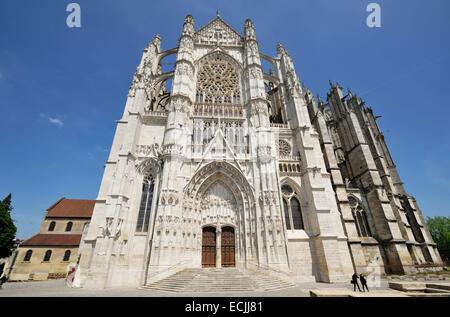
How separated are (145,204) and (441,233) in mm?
45619

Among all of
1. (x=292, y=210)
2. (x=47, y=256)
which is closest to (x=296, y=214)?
(x=292, y=210)

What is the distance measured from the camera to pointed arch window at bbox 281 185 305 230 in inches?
601

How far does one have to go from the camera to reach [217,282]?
993 centimetres

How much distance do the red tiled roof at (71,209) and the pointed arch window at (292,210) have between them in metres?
25.5

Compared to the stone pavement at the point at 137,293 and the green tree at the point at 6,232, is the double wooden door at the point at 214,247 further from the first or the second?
the green tree at the point at 6,232

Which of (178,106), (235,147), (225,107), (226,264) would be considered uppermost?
(225,107)

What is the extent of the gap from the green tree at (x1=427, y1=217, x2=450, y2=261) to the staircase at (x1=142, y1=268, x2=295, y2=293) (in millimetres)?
37496

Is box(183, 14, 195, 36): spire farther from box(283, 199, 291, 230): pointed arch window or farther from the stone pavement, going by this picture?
the stone pavement

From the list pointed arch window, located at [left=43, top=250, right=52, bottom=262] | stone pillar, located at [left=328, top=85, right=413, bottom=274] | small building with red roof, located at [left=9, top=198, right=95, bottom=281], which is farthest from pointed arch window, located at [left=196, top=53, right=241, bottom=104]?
pointed arch window, located at [left=43, top=250, right=52, bottom=262]

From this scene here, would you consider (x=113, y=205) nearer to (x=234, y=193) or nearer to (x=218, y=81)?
(x=234, y=193)

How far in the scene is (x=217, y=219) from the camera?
48.6 feet

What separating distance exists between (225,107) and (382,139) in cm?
2149
